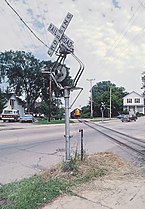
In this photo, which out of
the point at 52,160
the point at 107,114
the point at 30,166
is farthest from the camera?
the point at 107,114

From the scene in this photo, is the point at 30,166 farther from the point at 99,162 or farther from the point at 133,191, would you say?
the point at 133,191

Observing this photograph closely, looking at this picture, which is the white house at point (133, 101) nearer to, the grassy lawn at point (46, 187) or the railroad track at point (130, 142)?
the railroad track at point (130, 142)

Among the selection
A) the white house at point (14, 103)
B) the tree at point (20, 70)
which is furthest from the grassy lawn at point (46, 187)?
the tree at point (20, 70)

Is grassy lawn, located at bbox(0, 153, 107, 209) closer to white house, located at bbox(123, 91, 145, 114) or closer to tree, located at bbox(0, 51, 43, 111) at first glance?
tree, located at bbox(0, 51, 43, 111)

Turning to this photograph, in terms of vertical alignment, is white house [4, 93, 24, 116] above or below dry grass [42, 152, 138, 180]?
above

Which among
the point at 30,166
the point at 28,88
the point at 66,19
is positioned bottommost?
the point at 30,166

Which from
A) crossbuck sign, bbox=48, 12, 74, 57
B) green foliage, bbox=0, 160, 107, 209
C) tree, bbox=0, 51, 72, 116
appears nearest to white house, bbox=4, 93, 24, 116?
tree, bbox=0, 51, 72, 116

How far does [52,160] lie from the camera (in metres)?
9.88

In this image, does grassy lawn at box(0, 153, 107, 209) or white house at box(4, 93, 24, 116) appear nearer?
grassy lawn at box(0, 153, 107, 209)

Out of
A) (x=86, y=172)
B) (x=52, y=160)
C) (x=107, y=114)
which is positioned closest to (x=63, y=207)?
(x=86, y=172)

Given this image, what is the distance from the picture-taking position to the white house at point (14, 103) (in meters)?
77.5

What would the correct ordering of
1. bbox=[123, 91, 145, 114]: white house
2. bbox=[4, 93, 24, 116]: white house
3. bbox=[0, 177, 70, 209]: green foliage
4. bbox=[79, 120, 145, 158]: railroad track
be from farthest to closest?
bbox=[123, 91, 145, 114]: white house
bbox=[4, 93, 24, 116]: white house
bbox=[79, 120, 145, 158]: railroad track
bbox=[0, 177, 70, 209]: green foliage

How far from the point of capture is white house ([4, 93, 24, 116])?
77.5m

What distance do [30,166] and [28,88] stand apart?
72.1 m
